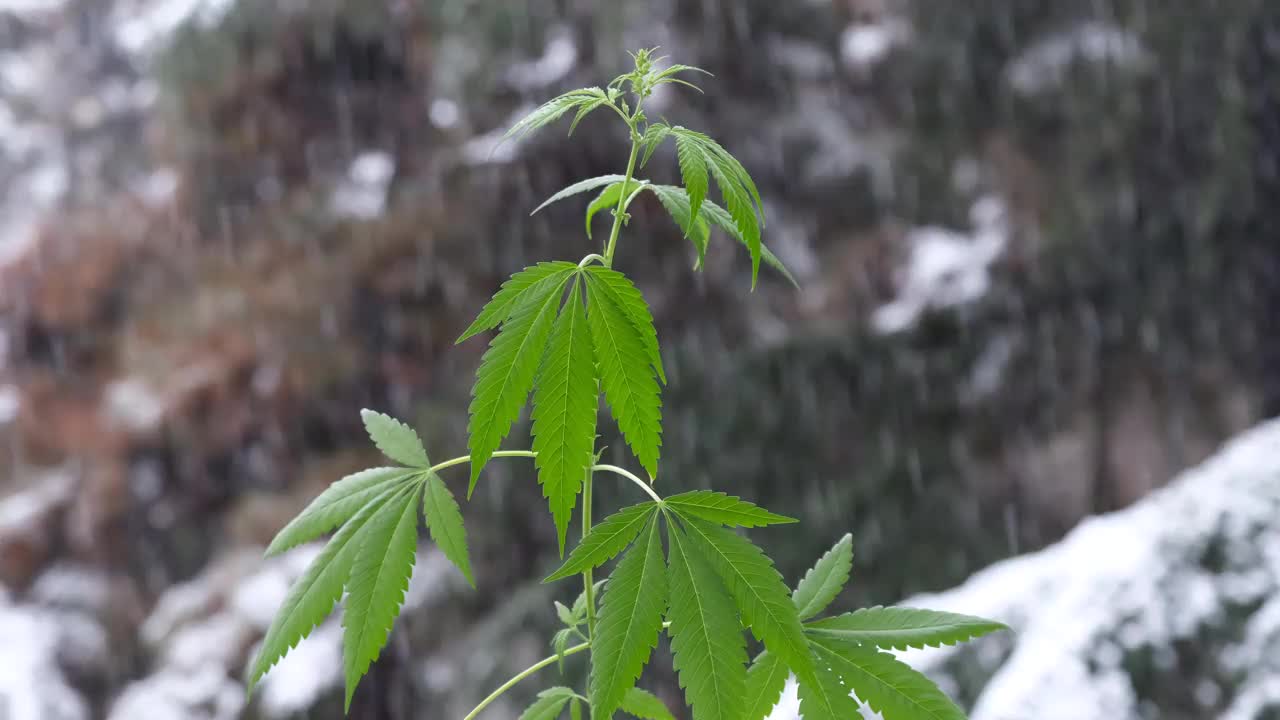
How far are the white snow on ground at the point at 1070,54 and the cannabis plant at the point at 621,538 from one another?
3.91m

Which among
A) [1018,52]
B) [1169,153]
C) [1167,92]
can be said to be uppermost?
[1018,52]

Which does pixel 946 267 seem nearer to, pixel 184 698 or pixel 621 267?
pixel 621 267

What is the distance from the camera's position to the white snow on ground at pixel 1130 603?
4.40 ft

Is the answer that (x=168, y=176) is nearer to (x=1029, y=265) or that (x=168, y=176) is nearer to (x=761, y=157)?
(x=761, y=157)

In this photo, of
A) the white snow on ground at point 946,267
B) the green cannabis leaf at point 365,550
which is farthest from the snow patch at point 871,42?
the green cannabis leaf at point 365,550

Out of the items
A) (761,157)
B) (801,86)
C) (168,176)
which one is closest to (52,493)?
(168,176)

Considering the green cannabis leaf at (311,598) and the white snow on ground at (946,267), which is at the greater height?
the green cannabis leaf at (311,598)

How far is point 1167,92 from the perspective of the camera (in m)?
3.86

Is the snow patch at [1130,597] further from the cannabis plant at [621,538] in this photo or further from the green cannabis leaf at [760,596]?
the green cannabis leaf at [760,596]

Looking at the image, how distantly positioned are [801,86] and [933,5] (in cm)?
74

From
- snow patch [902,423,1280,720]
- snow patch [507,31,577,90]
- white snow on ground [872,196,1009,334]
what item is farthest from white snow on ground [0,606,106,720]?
white snow on ground [872,196,1009,334]

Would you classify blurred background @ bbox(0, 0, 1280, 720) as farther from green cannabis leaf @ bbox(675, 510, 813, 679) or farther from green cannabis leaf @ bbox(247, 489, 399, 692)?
green cannabis leaf @ bbox(675, 510, 813, 679)

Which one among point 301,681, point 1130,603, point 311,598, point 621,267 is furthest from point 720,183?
point 621,267

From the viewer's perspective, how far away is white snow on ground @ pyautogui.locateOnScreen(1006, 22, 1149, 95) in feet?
13.0
